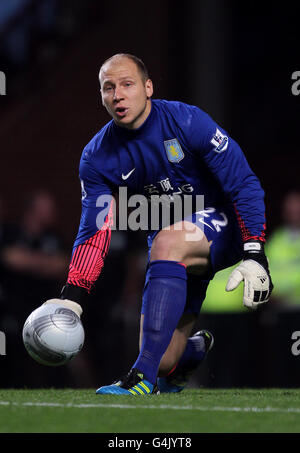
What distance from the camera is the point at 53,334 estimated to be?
190 inches

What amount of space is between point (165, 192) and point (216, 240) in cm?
37

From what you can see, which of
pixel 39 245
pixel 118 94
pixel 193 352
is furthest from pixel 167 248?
pixel 39 245

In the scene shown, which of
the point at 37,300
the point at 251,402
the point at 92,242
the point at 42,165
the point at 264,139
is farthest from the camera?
the point at 264,139

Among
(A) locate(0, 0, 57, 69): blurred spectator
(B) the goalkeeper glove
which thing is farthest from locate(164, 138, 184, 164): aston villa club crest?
(A) locate(0, 0, 57, 69): blurred spectator

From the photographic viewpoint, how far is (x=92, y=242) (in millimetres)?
5273

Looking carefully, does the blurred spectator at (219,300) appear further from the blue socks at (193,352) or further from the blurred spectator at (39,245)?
the blue socks at (193,352)

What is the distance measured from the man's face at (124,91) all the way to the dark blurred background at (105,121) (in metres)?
3.23

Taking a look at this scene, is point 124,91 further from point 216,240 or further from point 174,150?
point 216,240

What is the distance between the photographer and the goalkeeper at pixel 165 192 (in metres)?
4.99

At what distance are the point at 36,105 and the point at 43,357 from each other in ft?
24.5

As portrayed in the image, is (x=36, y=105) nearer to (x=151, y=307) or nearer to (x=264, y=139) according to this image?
(x=264, y=139)

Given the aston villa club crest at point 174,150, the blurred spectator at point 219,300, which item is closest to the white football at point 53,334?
the aston villa club crest at point 174,150

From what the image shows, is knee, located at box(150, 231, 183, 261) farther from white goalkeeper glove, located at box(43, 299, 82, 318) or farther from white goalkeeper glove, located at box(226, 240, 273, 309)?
white goalkeeper glove, located at box(43, 299, 82, 318)
